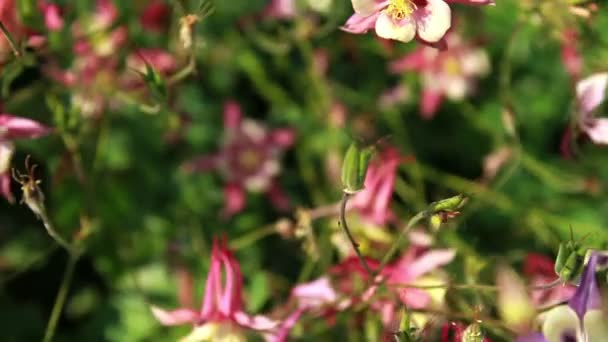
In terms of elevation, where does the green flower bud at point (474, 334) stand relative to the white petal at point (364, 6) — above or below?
below

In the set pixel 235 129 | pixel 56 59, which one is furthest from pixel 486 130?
pixel 56 59

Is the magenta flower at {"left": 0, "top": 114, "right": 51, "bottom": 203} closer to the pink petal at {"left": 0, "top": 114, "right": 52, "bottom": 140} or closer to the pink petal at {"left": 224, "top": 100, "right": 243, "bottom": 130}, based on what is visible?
the pink petal at {"left": 0, "top": 114, "right": 52, "bottom": 140}

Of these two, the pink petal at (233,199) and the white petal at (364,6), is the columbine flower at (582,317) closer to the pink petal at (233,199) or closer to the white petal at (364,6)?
the white petal at (364,6)

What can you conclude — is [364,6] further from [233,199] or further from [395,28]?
[233,199]

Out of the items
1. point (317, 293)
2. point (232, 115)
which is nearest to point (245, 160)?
point (232, 115)

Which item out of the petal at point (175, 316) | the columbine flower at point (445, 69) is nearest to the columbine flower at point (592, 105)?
the columbine flower at point (445, 69)
